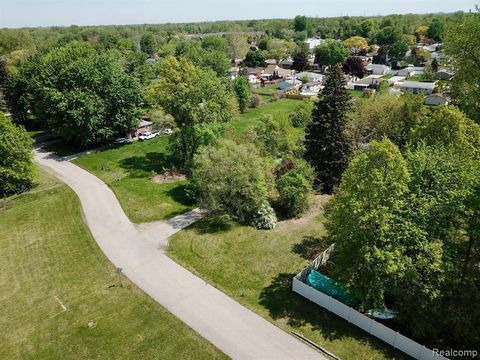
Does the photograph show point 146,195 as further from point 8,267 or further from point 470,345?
point 470,345

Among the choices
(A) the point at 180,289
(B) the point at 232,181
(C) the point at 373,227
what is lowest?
(A) the point at 180,289

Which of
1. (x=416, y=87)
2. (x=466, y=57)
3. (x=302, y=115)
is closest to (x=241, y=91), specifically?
(x=302, y=115)

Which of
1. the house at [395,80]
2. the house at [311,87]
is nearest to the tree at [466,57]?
the house at [311,87]

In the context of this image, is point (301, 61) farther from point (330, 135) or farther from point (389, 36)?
point (330, 135)

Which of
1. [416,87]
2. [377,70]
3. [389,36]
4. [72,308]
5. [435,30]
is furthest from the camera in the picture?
[435,30]

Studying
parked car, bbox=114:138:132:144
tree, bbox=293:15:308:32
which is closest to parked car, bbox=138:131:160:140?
parked car, bbox=114:138:132:144

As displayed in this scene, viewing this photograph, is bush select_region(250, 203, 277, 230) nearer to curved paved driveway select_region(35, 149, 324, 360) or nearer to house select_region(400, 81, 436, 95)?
curved paved driveway select_region(35, 149, 324, 360)
